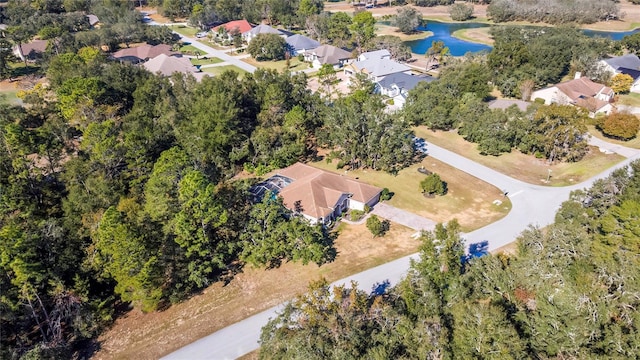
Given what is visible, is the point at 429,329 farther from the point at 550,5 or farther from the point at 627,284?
the point at 550,5

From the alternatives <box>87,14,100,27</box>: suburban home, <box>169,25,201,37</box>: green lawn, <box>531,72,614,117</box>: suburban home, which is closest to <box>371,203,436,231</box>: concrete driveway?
<box>531,72,614,117</box>: suburban home

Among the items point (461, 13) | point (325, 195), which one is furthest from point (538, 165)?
point (461, 13)

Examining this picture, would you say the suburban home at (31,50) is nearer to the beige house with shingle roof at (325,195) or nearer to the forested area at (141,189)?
the forested area at (141,189)

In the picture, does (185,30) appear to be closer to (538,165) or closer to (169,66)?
(169,66)

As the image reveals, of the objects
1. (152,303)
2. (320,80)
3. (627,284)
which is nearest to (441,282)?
(627,284)

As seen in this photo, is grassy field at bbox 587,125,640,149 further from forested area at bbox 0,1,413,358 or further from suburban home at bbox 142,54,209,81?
suburban home at bbox 142,54,209,81

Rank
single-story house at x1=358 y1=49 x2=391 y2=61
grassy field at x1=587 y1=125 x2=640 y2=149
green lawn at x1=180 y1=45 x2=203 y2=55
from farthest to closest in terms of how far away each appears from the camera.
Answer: green lawn at x1=180 y1=45 x2=203 y2=55 → single-story house at x1=358 y1=49 x2=391 y2=61 → grassy field at x1=587 y1=125 x2=640 y2=149

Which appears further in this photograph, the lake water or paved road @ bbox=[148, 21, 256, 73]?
the lake water

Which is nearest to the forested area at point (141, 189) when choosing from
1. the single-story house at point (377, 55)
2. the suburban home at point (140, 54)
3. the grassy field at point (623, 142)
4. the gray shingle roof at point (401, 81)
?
the gray shingle roof at point (401, 81)
